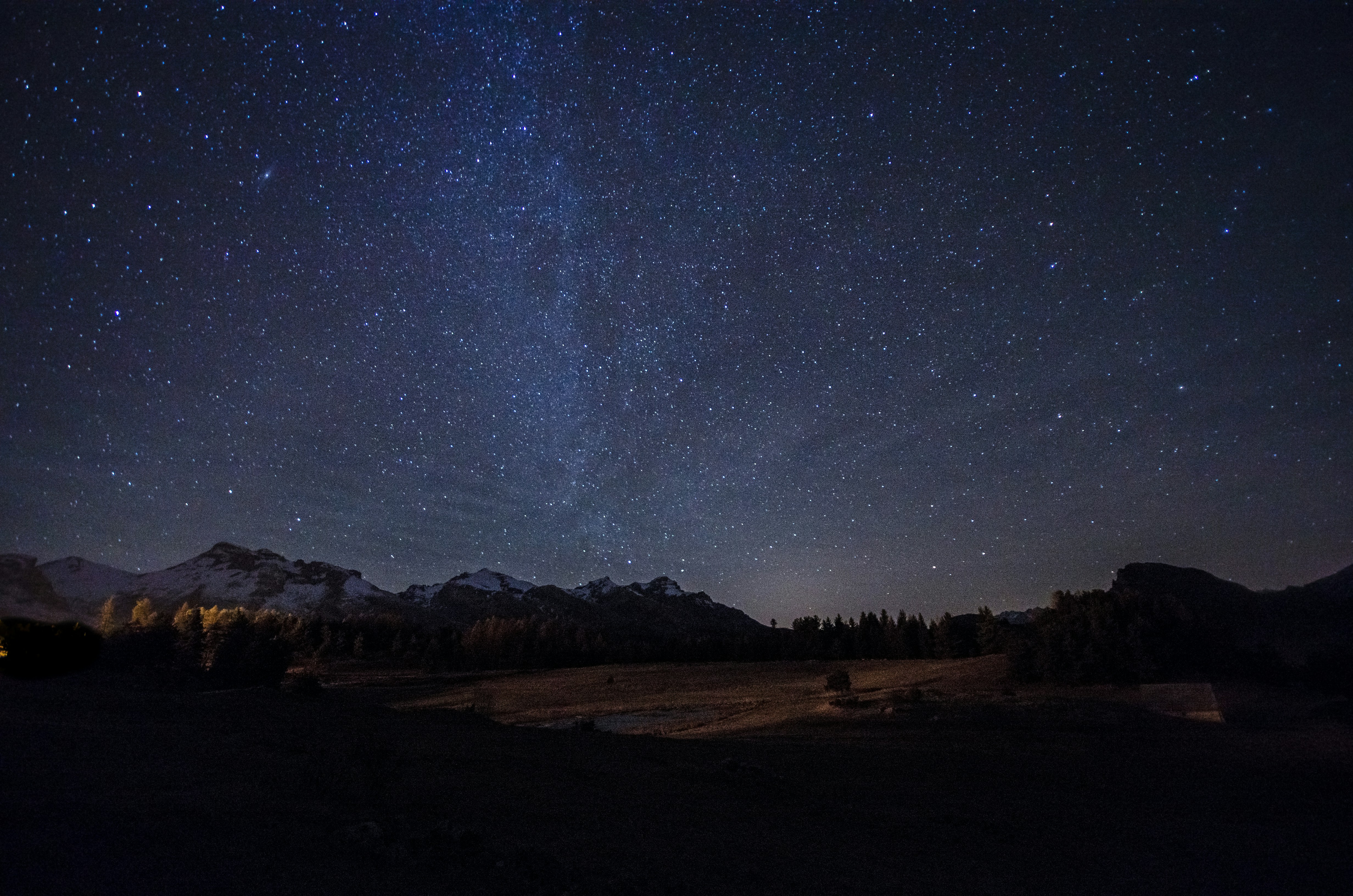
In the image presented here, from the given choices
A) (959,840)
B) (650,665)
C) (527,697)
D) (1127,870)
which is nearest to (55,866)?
(959,840)

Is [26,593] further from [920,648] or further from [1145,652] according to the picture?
[920,648]

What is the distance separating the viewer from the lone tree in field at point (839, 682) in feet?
144

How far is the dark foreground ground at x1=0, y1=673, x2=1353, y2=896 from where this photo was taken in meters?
8.34

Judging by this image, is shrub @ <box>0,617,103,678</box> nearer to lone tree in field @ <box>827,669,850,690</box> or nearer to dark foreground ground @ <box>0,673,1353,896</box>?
dark foreground ground @ <box>0,673,1353,896</box>

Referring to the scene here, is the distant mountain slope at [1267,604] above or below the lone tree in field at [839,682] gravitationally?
above

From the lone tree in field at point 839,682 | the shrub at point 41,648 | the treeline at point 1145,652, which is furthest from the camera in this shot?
the lone tree in field at point 839,682

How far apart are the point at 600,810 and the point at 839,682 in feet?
112

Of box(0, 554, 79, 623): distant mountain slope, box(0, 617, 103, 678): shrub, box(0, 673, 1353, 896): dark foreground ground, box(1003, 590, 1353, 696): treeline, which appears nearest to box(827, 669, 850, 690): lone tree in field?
box(1003, 590, 1353, 696): treeline

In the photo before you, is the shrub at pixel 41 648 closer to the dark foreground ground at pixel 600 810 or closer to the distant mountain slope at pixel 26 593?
the distant mountain slope at pixel 26 593

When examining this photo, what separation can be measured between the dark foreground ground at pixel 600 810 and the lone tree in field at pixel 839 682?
2064 centimetres

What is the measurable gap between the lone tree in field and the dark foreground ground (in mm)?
20638

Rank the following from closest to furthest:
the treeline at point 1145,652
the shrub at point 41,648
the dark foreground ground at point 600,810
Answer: the dark foreground ground at point 600,810
the shrub at point 41,648
the treeline at point 1145,652

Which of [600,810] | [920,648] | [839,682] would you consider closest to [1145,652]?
[839,682]

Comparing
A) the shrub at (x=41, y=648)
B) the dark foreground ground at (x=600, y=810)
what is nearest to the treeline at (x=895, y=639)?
the dark foreground ground at (x=600, y=810)
